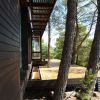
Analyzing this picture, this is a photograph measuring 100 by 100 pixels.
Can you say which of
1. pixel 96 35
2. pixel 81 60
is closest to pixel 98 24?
pixel 96 35

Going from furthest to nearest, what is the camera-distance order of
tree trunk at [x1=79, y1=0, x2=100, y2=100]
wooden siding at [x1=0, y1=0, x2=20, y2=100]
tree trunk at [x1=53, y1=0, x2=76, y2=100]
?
tree trunk at [x1=79, y1=0, x2=100, y2=100] < tree trunk at [x1=53, y1=0, x2=76, y2=100] < wooden siding at [x1=0, y1=0, x2=20, y2=100]

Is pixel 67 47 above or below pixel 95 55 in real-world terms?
above


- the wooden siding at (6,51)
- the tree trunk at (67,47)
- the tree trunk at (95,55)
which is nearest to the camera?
the wooden siding at (6,51)

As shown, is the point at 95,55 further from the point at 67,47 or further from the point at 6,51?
the point at 6,51

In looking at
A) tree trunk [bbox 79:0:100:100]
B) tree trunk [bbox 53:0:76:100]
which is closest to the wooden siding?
tree trunk [bbox 53:0:76:100]

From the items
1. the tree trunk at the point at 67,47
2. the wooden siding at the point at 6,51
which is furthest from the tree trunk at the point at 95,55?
the wooden siding at the point at 6,51

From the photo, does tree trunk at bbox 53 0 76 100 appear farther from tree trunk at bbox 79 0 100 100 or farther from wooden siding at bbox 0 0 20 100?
wooden siding at bbox 0 0 20 100

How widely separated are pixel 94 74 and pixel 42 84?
2064mm

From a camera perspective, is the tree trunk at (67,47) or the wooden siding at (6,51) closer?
the wooden siding at (6,51)

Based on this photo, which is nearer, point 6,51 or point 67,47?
point 6,51

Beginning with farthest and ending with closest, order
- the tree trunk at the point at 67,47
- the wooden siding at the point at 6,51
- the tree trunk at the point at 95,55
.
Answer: the tree trunk at the point at 95,55
the tree trunk at the point at 67,47
the wooden siding at the point at 6,51

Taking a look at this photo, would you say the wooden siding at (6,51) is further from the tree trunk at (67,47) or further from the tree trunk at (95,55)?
the tree trunk at (95,55)

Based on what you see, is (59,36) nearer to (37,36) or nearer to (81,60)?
(81,60)

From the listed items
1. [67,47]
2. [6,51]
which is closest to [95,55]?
[67,47]
